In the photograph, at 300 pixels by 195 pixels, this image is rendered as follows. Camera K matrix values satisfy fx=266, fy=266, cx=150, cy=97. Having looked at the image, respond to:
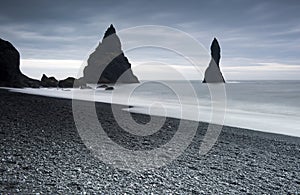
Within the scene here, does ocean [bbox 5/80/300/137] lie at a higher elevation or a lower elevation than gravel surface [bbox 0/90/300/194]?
higher

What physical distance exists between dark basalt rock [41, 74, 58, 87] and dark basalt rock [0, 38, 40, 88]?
6.27 feet

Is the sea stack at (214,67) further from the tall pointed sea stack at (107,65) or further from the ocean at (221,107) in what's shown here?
the ocean at (221,107)

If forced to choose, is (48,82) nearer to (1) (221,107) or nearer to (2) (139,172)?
(1) (221,107)

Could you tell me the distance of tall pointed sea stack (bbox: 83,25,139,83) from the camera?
244ft

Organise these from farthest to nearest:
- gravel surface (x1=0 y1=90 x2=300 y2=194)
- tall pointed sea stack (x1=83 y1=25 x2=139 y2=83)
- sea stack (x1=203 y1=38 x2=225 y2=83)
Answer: sea stack (x1=203 y1=38 x2=225 y2=83) → tall pointed sea stack (x1=83 y1=25 x2=139 y2=83) → gravel surface (x1=0 y1=90 x2=300 y2=194)

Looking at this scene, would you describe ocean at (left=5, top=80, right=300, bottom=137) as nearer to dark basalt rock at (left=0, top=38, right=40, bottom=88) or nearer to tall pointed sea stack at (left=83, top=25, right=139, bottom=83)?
dark basalt rock at (left=0, top=38, right=40, bottom=88)

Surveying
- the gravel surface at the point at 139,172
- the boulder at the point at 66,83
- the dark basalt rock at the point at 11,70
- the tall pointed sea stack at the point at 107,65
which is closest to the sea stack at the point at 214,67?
the tall pointed sea stack at the point at 107,65

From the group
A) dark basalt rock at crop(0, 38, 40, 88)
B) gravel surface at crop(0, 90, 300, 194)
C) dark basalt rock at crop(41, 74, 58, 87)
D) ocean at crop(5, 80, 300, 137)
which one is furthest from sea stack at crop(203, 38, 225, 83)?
gravel surface at crop(0, 90, 300, 194)

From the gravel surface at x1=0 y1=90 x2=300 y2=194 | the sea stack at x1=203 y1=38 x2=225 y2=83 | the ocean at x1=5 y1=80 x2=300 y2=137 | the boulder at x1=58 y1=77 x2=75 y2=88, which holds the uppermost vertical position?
the sea stack at x1=203 y1=38 x2=225 y2=83

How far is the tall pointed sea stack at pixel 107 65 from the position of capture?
74375 millimetres

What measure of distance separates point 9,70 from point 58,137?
3321cm

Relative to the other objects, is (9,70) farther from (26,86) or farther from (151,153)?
(151,153)

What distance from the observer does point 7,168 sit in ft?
19.0

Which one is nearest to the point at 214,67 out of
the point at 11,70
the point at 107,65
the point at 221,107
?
the point at 107,65
